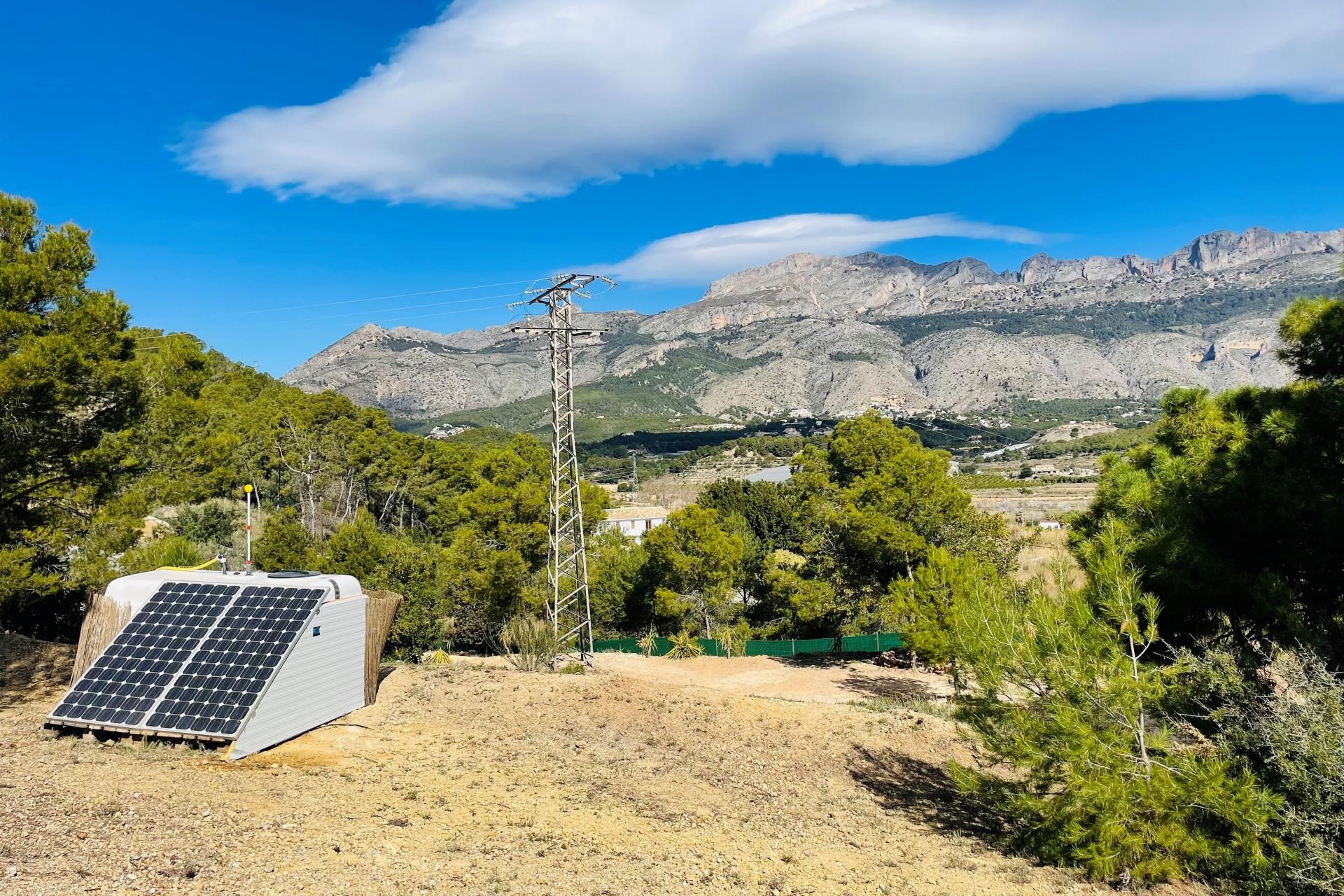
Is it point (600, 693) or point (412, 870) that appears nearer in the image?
point (412, 870)

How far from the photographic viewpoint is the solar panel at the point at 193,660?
8.89 meters

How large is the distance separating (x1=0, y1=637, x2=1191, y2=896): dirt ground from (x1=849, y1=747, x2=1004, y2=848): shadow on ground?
0.04 metres

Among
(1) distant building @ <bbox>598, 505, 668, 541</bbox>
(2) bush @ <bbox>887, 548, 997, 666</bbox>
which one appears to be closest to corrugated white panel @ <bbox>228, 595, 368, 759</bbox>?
(2) bush @ <bbox>887, 548, 997, 666</bbox>

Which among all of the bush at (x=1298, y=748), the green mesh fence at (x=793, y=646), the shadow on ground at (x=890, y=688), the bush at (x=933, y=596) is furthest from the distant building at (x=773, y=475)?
the bush at (x=1298, y=748)

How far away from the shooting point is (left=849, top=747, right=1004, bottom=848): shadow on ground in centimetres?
885

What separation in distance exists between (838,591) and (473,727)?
1269cm

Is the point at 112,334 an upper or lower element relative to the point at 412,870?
upper

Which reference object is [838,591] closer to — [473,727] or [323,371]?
[473,727]

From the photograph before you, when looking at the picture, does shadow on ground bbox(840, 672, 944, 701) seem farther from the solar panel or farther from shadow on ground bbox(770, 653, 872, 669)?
the solar panel

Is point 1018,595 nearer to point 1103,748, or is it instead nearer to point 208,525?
point 1103,748

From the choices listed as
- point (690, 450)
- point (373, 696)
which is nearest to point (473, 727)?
point (373, 696)

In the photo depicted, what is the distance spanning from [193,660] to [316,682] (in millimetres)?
1447

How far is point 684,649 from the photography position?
23.1 meters

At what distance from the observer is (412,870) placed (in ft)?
20.6
